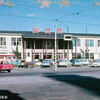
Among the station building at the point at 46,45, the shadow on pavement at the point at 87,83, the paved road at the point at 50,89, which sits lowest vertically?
the shadow on pavement at the point at 87,83

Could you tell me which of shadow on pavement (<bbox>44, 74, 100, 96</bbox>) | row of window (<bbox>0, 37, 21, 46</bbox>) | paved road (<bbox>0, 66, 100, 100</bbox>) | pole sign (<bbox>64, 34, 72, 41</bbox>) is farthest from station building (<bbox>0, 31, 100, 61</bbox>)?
paved road (<bbox>0, 66, 100, 100</bbox>)

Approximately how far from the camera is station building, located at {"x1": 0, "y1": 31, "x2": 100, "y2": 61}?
58250 mm

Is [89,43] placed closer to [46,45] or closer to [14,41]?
[46,45]

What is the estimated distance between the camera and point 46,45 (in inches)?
2384

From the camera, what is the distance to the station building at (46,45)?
58250 millimetres

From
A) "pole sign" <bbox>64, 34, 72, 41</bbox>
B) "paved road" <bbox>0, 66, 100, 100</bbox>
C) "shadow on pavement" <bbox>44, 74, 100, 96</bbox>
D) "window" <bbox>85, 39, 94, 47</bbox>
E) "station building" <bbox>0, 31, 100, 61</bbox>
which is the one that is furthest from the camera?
"window" <bbox>85, 39, 94, 47</bbox>

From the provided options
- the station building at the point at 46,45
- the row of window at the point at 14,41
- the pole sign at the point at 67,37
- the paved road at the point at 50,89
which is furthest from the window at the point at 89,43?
the paved road at the point at 50,89

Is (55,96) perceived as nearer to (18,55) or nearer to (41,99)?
(41,99)

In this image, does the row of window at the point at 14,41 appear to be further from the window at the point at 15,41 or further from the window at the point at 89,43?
the window at the point at 89,43

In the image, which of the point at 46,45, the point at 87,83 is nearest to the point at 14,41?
the point at 46,45

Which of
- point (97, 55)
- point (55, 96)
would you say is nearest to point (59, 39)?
point (97, 55)

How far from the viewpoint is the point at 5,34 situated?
190 ft

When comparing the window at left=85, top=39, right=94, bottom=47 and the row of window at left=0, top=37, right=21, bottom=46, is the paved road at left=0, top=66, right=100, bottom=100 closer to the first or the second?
the row of window at left=0, top=37, right=21, bottom=46

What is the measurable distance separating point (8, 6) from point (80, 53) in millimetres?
42085
